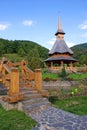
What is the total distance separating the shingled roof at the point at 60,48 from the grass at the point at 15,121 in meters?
26.4

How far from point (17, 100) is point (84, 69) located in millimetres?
23607

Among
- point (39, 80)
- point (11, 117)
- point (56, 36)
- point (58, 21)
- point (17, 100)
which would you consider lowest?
point (11, 117)

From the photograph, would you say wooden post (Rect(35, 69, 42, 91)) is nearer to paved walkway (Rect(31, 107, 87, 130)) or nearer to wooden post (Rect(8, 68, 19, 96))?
wooden post (Rect(8, 68, 19, 96))

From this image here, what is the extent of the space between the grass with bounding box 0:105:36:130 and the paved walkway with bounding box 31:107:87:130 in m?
0.32

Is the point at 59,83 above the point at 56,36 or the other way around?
the other way around

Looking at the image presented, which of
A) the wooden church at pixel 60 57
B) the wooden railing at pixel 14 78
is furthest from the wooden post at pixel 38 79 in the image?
the wooden church at pixel 60 57

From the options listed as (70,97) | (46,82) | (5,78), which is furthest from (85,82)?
(5,78)

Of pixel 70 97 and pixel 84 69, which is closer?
pixel 70 97

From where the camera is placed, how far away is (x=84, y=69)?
3153 centimetres

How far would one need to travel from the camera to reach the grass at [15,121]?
7.01 metres

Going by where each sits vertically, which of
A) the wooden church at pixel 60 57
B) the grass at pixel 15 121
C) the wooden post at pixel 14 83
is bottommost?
the grass at pixel 15 121

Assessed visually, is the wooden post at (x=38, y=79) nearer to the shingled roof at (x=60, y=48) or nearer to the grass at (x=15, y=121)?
the grass at (x=15, y=121)

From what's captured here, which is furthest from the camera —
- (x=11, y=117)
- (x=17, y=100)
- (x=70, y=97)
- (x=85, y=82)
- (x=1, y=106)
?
(x=85, y=82)

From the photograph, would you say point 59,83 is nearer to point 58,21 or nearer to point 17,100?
point 17,100
